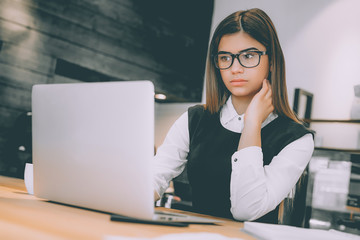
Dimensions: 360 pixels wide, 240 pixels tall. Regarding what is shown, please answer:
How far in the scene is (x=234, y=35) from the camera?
1345mm

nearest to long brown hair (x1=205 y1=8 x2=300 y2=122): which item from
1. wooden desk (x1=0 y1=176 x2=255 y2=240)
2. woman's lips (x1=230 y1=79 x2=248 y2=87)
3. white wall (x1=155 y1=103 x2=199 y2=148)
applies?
woman's lips (x1=230 y1=79 x2=248 y2=87)

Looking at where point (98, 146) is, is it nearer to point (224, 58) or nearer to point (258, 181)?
point (258, 181)

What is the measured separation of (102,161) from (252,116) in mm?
581

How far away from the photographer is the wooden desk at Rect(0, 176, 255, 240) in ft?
1.76

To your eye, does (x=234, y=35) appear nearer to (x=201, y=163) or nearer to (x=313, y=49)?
(x=201, y=163)

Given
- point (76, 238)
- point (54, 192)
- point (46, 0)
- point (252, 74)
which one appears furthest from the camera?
point (46, 0)

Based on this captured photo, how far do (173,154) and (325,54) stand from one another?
2.96m

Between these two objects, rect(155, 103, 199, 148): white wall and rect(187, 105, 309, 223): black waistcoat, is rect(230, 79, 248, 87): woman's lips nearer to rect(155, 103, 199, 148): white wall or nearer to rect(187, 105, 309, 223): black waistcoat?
rect(187, 105, 309, 223): black waistcoat

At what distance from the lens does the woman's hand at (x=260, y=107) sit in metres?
1.20

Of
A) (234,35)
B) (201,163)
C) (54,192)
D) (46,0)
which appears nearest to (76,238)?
(54,192)

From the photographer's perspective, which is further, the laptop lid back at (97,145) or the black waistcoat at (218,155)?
the black waistcoat at (218,155)

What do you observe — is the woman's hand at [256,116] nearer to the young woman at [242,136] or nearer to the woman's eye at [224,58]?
the young woman at [242,136]

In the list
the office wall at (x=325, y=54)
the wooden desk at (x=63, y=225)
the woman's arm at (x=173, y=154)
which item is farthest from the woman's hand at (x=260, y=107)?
the office wall at (x=325, y=54)

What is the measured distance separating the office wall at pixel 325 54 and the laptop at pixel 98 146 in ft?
10.6
